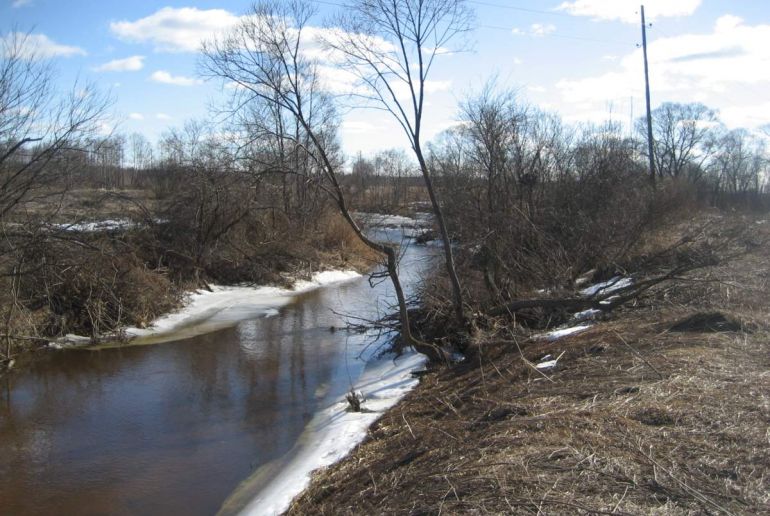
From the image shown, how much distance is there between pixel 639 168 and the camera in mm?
25109

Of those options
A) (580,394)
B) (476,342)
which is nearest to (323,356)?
(476,342)

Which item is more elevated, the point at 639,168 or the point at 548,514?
the point at 639,168

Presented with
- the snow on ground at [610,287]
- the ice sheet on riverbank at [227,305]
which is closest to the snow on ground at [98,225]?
the ice sheet on riverbank at [227,305]

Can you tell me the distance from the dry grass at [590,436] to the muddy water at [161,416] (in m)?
1.71

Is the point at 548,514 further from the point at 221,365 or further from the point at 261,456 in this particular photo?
the point at 221,365

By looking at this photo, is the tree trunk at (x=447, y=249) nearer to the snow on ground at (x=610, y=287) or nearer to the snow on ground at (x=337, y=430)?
the snow on ground at (x=337, y=430)

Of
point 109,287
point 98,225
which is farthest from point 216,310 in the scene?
point 98,225

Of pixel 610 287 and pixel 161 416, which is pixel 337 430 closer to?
pixel 161 416

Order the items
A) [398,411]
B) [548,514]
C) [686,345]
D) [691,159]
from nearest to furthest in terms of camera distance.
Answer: [548,514]
[686,345]
[398,411]
[691,159]

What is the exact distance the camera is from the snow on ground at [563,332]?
33.4ft

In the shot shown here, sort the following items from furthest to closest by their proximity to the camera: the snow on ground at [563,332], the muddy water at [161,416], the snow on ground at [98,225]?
the snow on ground at [98,225] → the snow on ground at [563,332] → the muddy water at [161,416]

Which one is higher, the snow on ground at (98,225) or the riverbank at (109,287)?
the snow on ground at (98,225)

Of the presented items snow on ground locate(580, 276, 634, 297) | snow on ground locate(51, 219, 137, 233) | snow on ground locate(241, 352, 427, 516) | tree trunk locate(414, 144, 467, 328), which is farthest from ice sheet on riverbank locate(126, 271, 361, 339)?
snow on ground locate(580, 276, 634, 297)

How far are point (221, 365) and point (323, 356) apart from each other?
2203mm
